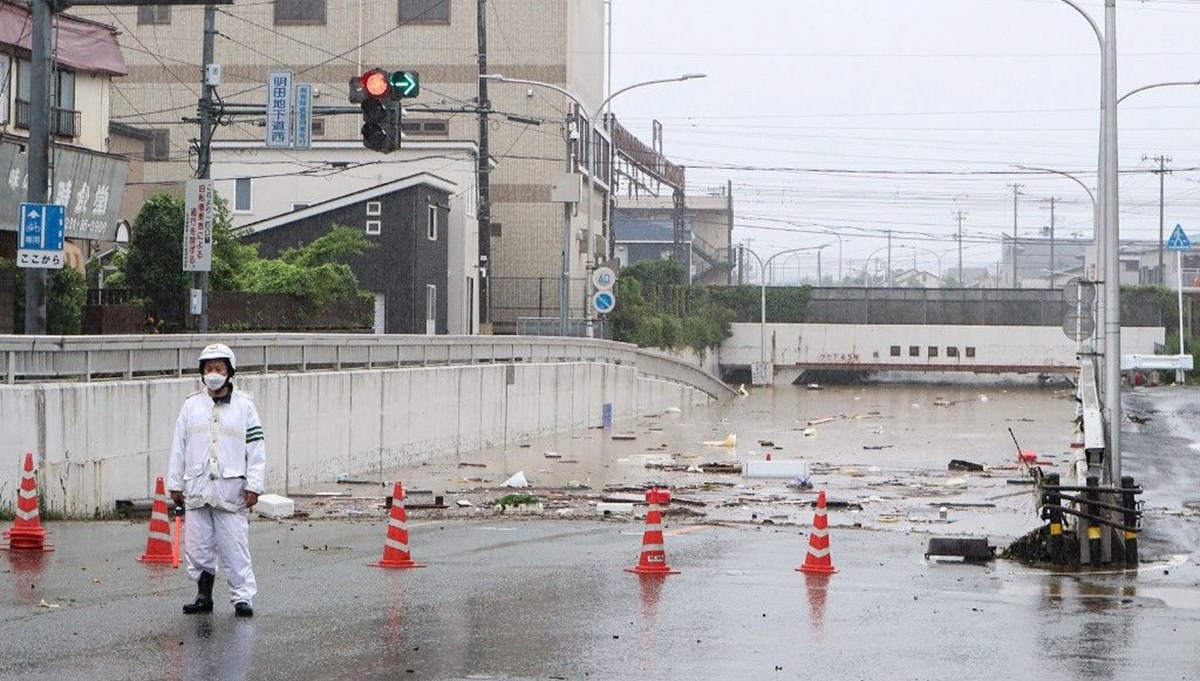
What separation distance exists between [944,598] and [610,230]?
6729 cm

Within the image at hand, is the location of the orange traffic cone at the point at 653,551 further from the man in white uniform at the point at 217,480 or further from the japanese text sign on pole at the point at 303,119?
the japanese text sign on pole at the point at 303,119

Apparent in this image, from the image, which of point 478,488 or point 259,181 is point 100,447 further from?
point 259,181

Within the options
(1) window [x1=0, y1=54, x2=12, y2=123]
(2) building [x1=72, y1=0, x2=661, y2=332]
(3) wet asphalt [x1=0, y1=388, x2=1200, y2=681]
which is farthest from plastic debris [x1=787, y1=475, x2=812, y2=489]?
(2) building [x1=72, y1=0, x2=661, y2=332]

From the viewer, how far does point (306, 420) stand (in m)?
26.2

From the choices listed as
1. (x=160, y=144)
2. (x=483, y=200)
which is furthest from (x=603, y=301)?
(x=160, y=144)

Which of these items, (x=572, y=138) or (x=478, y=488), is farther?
(x=572, y=138)

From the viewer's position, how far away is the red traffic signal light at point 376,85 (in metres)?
23.0

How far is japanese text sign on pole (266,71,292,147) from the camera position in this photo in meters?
36.0

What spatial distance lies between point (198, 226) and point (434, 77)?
39.5 m

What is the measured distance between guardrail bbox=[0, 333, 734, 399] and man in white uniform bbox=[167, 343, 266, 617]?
789 cm

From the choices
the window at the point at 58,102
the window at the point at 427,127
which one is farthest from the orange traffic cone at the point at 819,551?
Answer: the window at the point at 427,127

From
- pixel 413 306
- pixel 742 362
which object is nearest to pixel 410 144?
pixel 413 306

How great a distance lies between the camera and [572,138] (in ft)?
160

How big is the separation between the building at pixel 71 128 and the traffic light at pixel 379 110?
1508 centimetres
